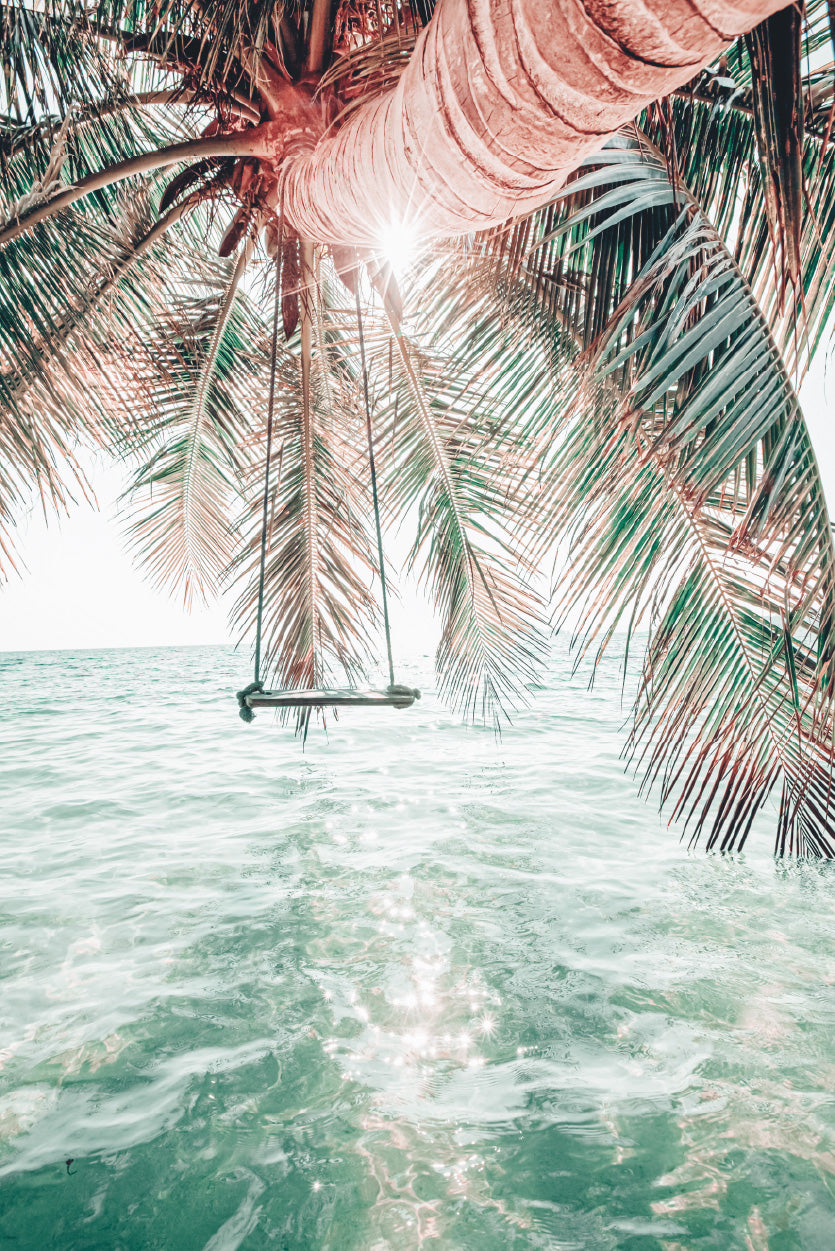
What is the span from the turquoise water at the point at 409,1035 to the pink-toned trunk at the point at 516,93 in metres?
2.73

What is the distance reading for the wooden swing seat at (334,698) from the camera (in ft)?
6.59

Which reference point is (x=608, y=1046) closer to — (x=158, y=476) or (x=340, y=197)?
(x=340, y=197)

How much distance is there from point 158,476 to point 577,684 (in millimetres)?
13140

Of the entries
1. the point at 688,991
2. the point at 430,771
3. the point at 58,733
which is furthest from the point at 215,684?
the point at 688,991

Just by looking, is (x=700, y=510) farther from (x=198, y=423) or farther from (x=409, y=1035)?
(x=198, y=423)

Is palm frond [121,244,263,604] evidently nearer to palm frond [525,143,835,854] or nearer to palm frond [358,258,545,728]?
palm frond [358,258,545,728]

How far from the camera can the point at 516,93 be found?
0.83m

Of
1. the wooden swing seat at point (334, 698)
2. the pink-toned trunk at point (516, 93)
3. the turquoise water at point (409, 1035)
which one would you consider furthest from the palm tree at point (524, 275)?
the turquoise water at point (409, 1035)

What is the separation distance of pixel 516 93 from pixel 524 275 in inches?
79.2

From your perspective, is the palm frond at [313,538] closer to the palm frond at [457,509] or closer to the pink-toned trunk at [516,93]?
the palm frond at [457,509]

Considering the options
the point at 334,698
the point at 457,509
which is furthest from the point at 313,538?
the point at 334,698

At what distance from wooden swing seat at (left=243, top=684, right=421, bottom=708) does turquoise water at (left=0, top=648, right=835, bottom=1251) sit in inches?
60.5

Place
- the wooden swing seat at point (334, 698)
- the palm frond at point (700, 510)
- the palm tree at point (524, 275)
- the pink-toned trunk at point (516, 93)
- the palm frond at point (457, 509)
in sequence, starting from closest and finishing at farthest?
the pink-toned trunk at point (516, 93)
the palm tree at point (524, 275)
the palm frond at point (700, 510)
the wooden swing seat at point (334, 698)
the palm frond at point (457, 509)

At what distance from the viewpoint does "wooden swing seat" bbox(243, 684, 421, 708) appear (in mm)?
2010
